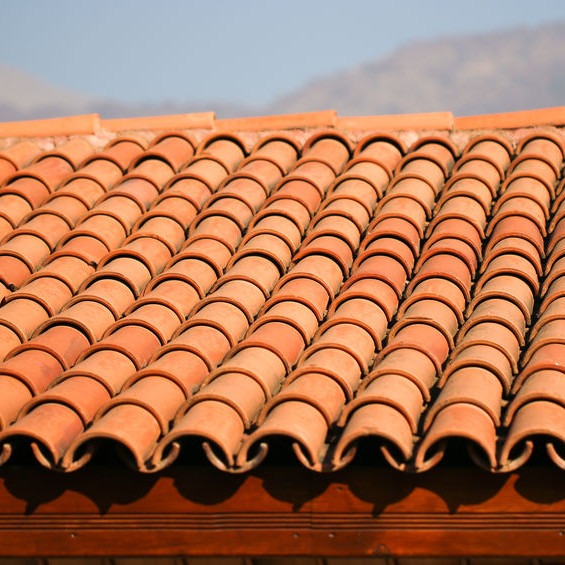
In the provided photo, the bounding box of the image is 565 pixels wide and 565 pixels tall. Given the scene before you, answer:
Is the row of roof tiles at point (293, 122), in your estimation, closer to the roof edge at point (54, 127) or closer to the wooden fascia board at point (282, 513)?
the roof edge at point (54, 127)

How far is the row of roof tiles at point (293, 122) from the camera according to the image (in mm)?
6844

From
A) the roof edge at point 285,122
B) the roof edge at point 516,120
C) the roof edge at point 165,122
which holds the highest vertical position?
the roof edge at point 165,122

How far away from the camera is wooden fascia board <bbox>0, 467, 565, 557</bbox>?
146 inches

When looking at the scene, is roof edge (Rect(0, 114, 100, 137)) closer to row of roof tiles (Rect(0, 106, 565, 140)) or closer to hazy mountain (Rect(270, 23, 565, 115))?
row of roof tiles (Rect(0, 106, 565, 140))

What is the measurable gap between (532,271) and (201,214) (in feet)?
6.89

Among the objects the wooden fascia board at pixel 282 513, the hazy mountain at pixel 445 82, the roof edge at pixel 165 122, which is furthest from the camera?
the hazy mountain at pixel 445 82

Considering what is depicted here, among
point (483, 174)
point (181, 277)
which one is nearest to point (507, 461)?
point (181, 277)

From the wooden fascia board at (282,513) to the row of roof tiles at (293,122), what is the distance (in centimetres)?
372

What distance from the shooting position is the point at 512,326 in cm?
453

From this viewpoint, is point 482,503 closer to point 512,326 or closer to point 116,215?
point 512,326

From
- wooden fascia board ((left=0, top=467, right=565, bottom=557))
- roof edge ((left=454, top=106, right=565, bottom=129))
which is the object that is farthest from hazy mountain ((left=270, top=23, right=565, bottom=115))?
wooden fascia board ((left=0, top=467, right=565, bottom=557))

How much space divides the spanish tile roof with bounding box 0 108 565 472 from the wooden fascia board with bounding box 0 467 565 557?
14cm

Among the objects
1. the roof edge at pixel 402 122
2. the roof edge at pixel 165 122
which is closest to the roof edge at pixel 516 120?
the roof edge at pixel 402 122

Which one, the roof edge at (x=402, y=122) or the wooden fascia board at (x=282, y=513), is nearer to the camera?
the wooden fascia board at (x=282, y=513)
